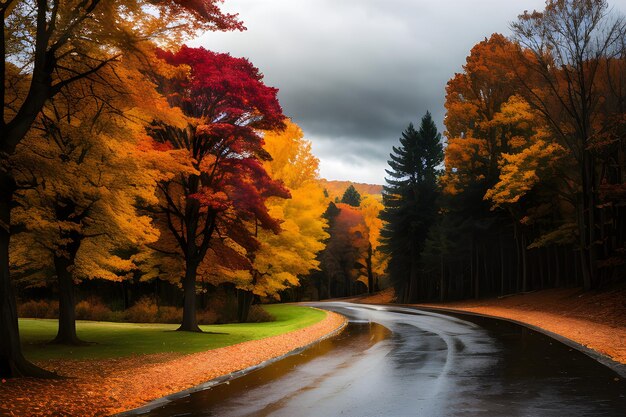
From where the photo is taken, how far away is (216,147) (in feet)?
Answer: 76.7

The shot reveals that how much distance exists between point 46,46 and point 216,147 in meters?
12.7

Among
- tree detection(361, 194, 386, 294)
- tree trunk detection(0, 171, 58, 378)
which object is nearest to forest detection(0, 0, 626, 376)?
tree trunk detection(0, 171, 58, 378)

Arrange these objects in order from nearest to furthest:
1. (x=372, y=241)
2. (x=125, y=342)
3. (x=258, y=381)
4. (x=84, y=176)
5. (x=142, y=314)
Result: (x=258, y=381) → (x=84, y=176) → (x=125, y=342) → (x=142, y=314) → (x=372, y=241)

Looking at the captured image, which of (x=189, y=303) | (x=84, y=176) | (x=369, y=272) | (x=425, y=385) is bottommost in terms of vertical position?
(x=425, y=385)

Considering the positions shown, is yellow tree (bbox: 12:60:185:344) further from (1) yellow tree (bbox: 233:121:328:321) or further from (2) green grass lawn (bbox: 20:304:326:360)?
(1) yellow tree (bbox: 233:121:328:321)

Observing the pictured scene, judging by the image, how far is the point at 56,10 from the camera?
10445 mm

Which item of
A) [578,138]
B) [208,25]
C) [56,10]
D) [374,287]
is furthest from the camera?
[374,287]

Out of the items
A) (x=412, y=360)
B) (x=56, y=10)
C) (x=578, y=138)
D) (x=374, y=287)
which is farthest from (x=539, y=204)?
(x=374, y=287)

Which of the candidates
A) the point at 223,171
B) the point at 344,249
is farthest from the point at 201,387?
the point at 344,249

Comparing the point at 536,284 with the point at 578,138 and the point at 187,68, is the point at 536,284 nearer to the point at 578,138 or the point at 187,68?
the point at 578,138

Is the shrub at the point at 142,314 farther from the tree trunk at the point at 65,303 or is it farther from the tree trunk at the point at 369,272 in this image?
the tree trunk at the point at 369,272

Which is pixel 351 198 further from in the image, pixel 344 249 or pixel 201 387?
pixel 201 387

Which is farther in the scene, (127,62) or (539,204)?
(539,204)

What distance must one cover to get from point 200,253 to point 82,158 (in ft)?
30.7
